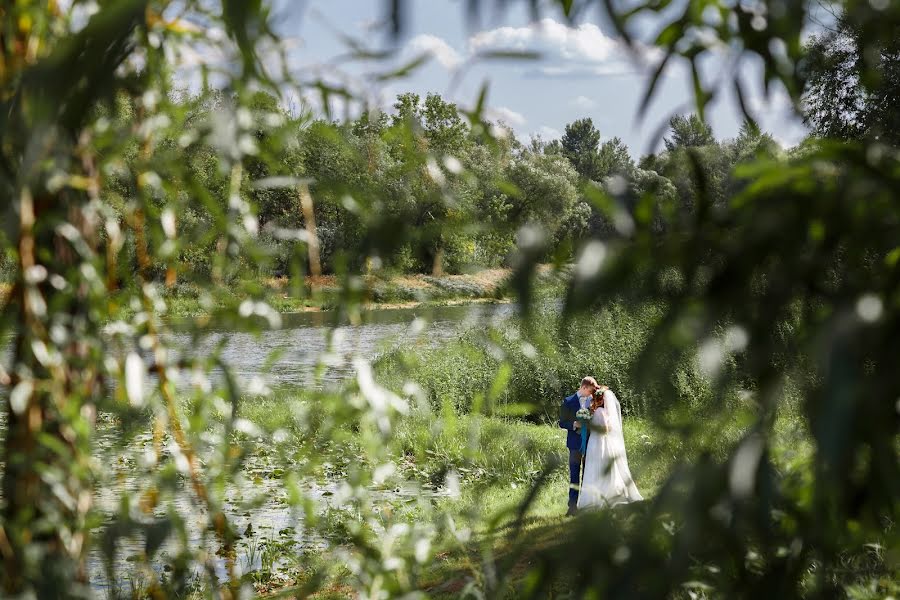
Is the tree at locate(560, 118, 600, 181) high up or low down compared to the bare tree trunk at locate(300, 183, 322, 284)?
up

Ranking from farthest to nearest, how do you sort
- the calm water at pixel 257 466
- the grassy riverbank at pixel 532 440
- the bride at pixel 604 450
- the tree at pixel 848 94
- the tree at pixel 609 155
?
the tree at pixel 609 155 < the tree at pixel 848 94 < the bride at pixel 604 450 < the calm water at pixel 257 466 < the grassy riverbank at pixel 532 440

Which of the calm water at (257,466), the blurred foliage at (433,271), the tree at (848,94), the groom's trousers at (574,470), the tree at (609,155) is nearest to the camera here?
the blurred foliage at (433,271)

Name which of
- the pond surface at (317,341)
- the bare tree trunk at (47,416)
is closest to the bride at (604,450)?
the pond surface at (317,341)

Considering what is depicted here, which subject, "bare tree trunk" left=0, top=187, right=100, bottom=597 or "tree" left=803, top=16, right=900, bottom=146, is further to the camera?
"tree" left=803, top=16, right=900, bottom=146

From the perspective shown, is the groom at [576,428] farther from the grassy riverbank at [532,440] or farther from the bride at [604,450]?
the grassy riverbank at [532,440]

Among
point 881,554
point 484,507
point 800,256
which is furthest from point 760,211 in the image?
point 484,507

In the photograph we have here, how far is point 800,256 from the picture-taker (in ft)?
2.73

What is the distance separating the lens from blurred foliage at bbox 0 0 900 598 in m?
0.79

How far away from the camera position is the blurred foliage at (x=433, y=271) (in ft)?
2.60

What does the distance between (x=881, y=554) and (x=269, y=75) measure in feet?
15.4

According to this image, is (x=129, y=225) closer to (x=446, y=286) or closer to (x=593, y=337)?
(x=446, y=286)

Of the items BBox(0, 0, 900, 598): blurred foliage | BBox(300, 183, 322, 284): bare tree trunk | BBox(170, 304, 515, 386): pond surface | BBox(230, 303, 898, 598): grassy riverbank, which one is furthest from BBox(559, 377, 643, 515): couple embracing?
BBox(300, 183, 322, 284): bare tree trunk

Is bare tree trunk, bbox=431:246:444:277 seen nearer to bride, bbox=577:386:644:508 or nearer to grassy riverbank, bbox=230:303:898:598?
grassy riverbank, bbox=230:303:898:598

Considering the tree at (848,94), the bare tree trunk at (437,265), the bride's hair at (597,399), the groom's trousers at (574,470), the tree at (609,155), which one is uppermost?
the tree at (609,155)
